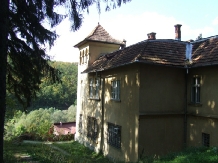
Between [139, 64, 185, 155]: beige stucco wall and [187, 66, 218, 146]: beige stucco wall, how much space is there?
0.56 metres

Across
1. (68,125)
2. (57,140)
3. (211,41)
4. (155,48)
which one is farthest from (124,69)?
(68,125)

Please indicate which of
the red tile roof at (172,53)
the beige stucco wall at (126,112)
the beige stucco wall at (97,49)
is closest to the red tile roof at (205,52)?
the red tile roof at (172,53)

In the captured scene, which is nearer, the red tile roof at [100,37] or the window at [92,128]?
the window at [92,128]

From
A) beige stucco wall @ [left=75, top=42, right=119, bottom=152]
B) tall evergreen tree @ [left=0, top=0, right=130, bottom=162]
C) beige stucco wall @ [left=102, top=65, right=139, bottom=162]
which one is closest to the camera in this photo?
tall evergreen tree @ [left=0, top=0, right=130, bottom=162]

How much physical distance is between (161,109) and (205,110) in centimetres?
233

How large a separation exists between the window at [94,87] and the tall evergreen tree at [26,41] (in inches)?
357

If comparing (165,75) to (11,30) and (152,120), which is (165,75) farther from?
(11,30)

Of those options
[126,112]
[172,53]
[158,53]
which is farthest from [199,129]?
[158,53]

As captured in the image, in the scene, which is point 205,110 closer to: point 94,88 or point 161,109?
point 161,109

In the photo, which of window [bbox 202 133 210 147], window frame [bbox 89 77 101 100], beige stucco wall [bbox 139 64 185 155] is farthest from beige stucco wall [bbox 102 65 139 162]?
window [bbox 202 133 210 147]

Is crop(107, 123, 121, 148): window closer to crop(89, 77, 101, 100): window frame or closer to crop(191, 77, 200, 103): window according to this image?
crop(89, 77, 101, 100): window frame

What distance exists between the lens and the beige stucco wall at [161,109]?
44.2ft

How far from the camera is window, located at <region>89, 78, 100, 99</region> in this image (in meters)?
19.7

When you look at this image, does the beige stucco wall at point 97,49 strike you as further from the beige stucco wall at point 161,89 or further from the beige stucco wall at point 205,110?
the beige stucco wall at point 205,110
